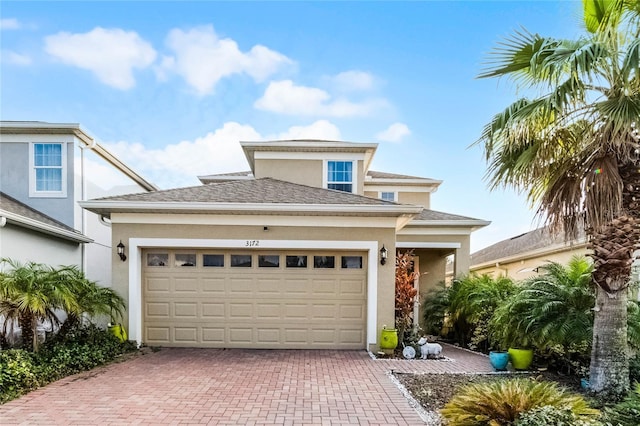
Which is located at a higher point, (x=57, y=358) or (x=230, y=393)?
(x=57, y=358)

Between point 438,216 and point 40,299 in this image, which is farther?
point 438,216

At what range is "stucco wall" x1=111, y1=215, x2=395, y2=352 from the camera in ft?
28.7

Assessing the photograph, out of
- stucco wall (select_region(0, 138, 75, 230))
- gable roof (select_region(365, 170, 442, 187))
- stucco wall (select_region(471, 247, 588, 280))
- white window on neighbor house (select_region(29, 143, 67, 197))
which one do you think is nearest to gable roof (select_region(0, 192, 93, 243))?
stucco wall (select_region(0, 138, 75, 230))

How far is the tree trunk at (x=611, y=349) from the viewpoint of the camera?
550cm

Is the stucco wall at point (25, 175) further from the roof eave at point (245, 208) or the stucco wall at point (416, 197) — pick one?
the stucco wall at point (416, 197)

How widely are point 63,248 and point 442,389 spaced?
10.2m

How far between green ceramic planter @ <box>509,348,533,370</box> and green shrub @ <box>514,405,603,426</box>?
140 inches

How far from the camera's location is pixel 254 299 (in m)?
9.02

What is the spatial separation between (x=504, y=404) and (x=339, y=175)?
9313 mm

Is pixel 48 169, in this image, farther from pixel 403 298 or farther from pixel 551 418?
pixel 551 418

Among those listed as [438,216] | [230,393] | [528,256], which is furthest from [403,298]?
[528,256]

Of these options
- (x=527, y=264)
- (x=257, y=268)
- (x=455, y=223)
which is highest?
(x=455, y=223)

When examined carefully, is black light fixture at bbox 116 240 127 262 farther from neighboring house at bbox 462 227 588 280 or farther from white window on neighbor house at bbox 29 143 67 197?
neighboring house at bbox 462 227 588 280

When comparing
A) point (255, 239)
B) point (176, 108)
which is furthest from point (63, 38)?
point (255, 239)
